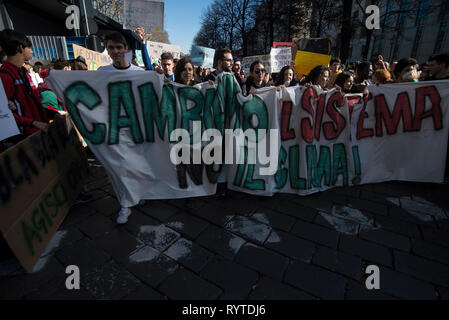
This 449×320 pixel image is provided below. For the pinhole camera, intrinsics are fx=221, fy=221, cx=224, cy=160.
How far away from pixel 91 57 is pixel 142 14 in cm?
187

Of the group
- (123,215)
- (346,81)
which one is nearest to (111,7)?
(346,81)

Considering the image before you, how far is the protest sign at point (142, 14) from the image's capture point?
19.9 ft

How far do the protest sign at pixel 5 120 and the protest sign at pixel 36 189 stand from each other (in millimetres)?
126

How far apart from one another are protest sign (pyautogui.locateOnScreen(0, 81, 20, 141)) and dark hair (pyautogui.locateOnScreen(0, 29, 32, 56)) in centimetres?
58

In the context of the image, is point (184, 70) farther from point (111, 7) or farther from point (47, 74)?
point (111, 7)

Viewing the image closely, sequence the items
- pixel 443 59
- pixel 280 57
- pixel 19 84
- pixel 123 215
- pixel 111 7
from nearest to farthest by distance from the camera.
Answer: pixel 19 84 → pixel 123 215 → pixel 443 59 → pixel 280 57 → pixel 111 7

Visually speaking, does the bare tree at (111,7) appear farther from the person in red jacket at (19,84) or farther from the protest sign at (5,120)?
the protest sign at (5,120)

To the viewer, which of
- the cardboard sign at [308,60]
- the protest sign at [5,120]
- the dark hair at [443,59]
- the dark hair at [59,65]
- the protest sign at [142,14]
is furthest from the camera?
the protest sign at [142,14]

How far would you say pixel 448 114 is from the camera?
3.29 metres

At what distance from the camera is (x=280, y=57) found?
23.1 feet

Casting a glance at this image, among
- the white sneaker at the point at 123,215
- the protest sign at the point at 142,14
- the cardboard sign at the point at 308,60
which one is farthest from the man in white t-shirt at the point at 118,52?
the protest sign at the point at 142,14

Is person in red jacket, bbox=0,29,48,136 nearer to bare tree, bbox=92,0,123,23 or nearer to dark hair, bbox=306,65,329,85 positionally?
dark hair, bbox=306,65,329,85

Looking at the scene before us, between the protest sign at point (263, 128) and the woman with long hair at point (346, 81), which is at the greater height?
the woman with long hair at point (346, 81)
